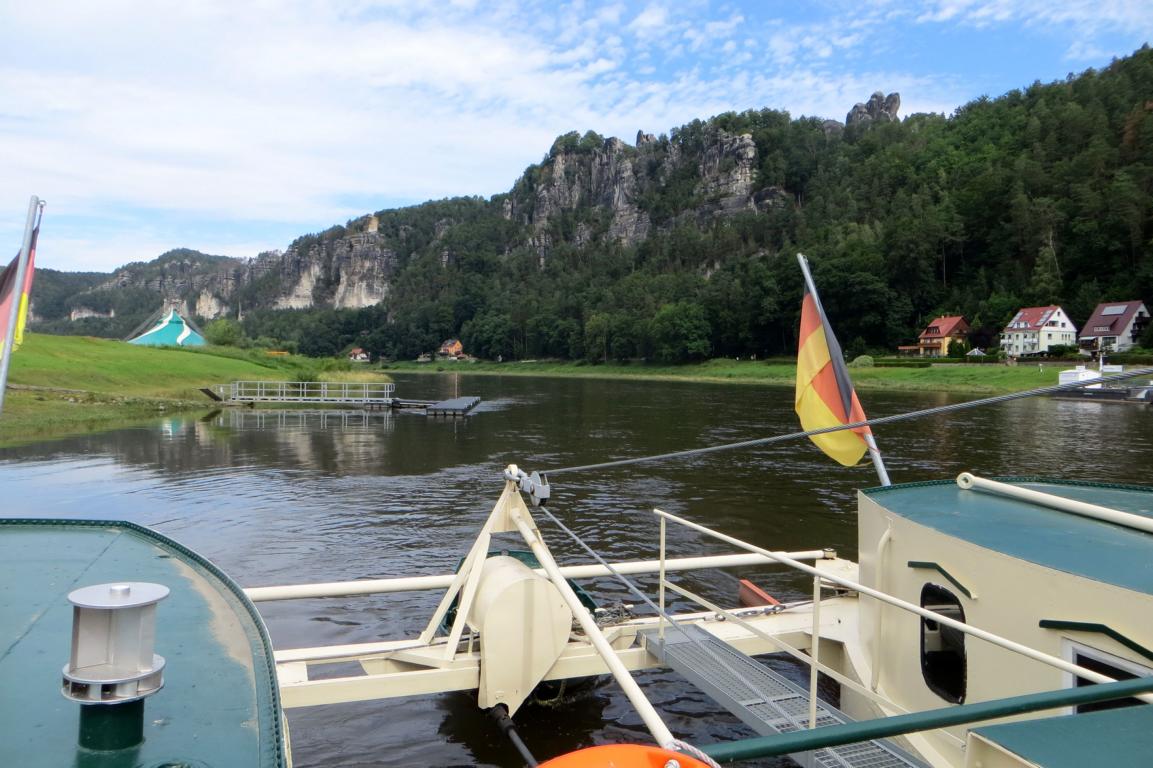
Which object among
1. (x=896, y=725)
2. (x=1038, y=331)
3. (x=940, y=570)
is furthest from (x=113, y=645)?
(x=1038, y=331)

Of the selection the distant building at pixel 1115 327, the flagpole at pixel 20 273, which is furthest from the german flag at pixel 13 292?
the distant building at pixel 1115 327

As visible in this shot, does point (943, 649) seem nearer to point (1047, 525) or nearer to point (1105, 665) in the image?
point (1047, 525)

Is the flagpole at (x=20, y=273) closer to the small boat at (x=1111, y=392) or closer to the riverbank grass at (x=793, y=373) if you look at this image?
the riverbank grass at (x=793, y=373)

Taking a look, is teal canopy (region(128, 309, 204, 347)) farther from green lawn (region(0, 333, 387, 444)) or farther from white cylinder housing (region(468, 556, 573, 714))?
white cylinder housing (region(468, 556, 573, 714))

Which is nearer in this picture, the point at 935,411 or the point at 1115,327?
the point at 935,411

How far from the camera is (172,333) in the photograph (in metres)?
82.2

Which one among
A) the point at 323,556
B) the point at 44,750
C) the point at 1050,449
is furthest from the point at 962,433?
the point at 44,750

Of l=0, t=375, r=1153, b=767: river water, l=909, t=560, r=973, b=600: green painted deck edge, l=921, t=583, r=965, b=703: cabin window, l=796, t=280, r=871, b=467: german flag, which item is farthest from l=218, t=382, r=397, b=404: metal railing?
l=909, t=560, r=973, b=600: green painted deck edge

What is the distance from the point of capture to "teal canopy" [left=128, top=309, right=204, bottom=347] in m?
80.9

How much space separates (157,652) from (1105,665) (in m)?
5.49

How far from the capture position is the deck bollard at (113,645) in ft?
7.66

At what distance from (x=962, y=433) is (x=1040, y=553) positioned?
3461 centimetres

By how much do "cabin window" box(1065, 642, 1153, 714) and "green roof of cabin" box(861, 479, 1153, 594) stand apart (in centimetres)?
44

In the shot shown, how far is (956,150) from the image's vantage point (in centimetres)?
16162
